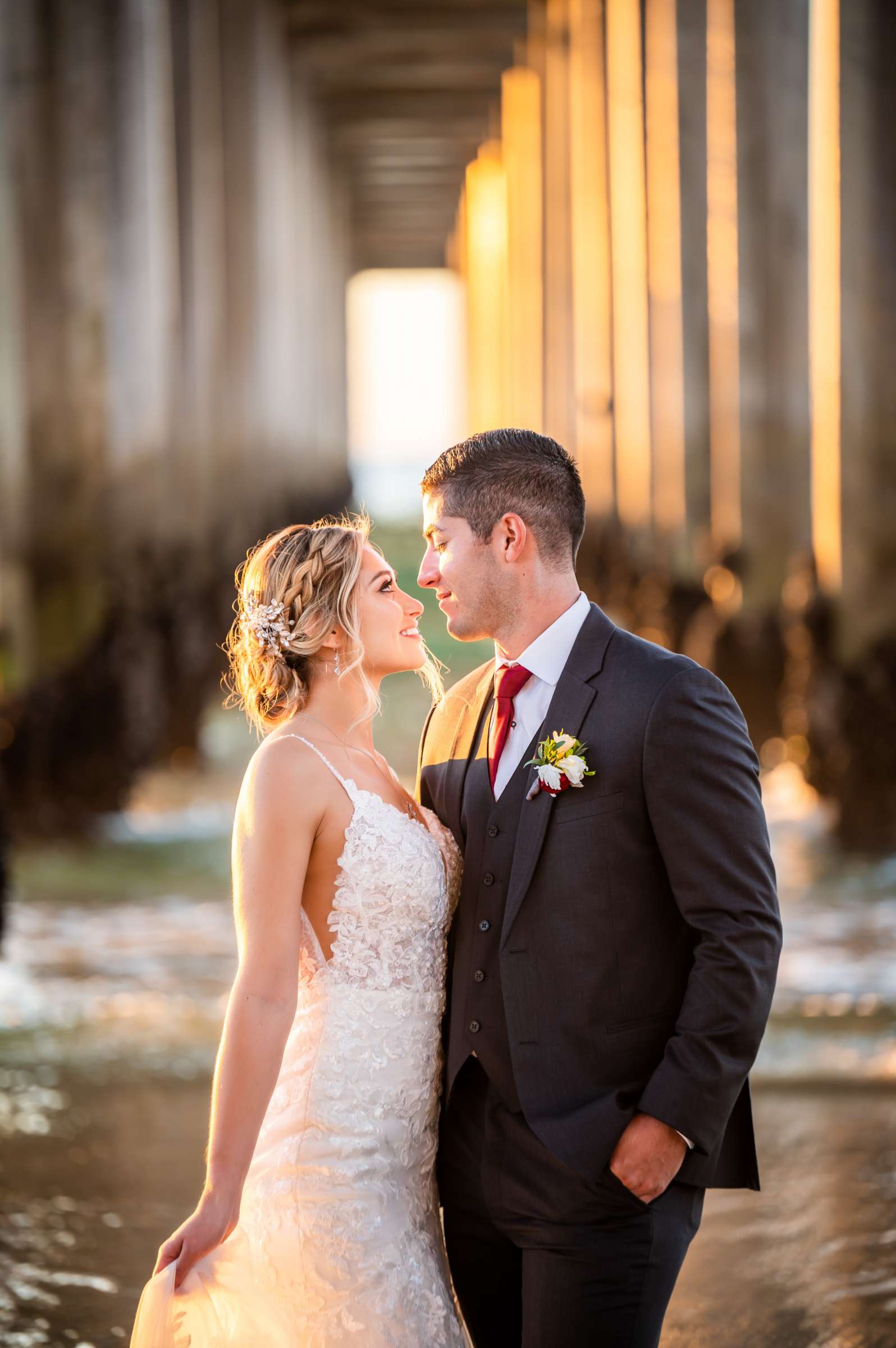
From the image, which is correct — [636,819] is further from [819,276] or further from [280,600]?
[819,276]

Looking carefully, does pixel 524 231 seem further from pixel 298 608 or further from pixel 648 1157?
pixel 648 1157

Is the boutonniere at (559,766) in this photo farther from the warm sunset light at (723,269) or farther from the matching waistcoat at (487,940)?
the warm sunset light at (723,269)

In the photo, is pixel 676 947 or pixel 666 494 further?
pixel 666 494

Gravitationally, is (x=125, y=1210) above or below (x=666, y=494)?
below

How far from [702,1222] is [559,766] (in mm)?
2304

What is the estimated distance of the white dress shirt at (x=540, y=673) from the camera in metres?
2.41

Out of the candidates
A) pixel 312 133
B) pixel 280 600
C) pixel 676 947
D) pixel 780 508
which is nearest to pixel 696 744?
pixel 676 947

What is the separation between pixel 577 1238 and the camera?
2.18 metres

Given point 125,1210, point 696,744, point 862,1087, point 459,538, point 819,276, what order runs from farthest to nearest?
point 819,276, point 862,1087, point 125,1210, point 459,538, point 696,744

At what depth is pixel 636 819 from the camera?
2.23 metres

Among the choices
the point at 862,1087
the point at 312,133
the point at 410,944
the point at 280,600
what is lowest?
the point at 862,1087

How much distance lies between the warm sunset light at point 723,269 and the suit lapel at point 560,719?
35.2ft

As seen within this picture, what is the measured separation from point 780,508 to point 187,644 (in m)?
5.12

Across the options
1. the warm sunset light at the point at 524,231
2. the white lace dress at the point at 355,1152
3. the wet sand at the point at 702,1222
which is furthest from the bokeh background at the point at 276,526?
the warm sunset light at the point at 524,231
